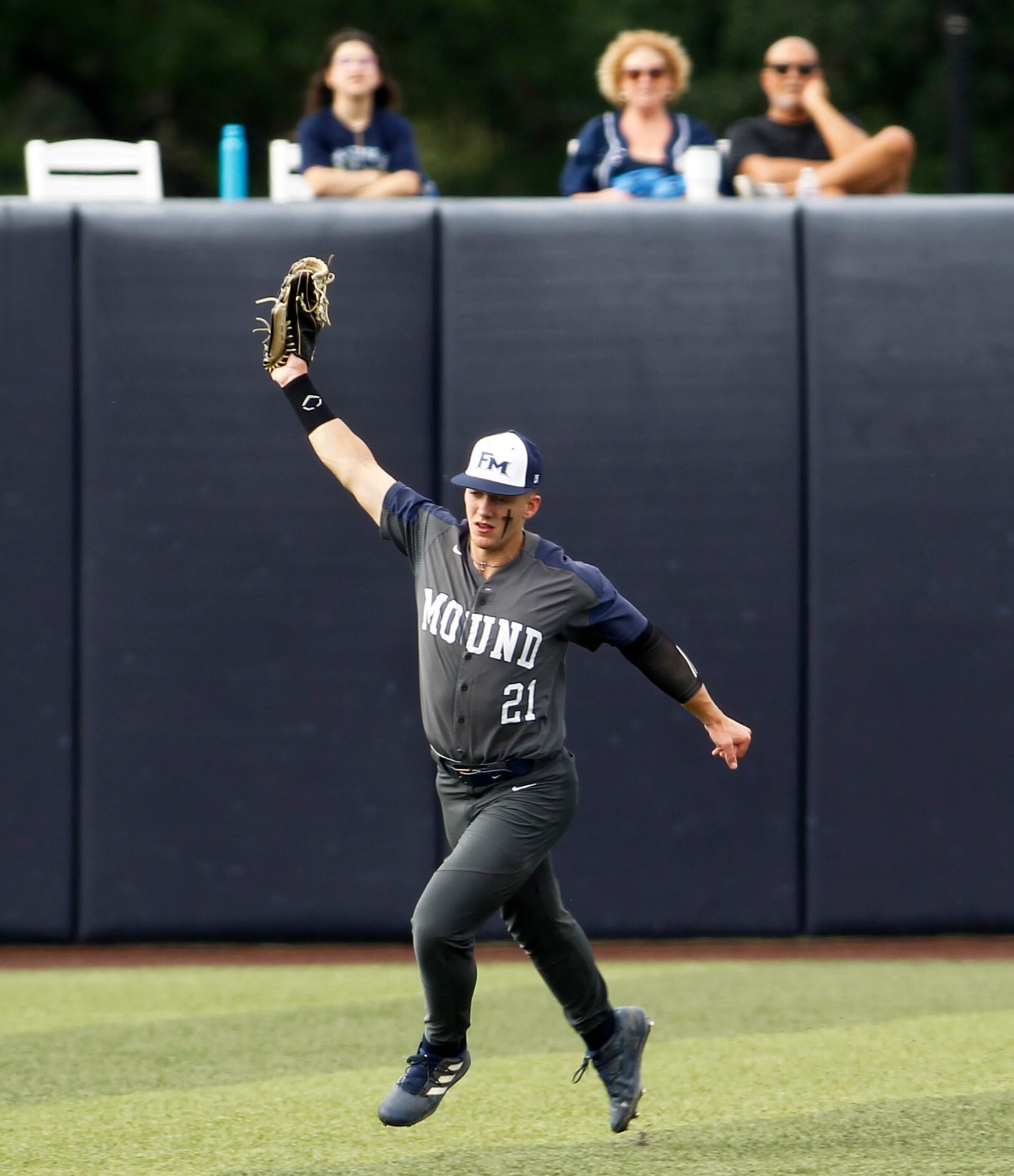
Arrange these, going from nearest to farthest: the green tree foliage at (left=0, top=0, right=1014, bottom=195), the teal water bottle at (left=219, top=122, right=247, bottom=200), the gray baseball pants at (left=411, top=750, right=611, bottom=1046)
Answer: the gray baseball pants at (left=411, top=750, right=611, bottom=1046)
the teal water bottle at (left=219, top=122, right=247, bottom=200)
the green tree foliage at (left=0, top=0, right=1014, bottom=195)

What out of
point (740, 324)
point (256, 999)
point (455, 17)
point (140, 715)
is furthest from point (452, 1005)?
point (455, 17)

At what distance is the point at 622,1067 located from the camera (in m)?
4.80

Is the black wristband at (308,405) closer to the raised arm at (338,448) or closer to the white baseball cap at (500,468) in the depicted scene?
the raised arm at (338,448)

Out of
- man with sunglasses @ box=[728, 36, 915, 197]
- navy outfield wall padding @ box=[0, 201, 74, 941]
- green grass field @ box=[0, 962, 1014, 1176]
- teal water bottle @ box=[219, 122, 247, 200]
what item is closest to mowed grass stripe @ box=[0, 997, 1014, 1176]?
green grass field @ box=[0, 962, 1014, 1176]

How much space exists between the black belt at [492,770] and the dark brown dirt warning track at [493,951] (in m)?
3.06

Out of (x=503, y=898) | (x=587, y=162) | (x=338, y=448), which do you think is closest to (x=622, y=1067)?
(x=503, y=898)

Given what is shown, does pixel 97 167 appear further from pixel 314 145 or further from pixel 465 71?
pixel 465 71

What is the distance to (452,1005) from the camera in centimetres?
453

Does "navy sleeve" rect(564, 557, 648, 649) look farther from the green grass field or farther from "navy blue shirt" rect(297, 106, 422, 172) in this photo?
"navy blue shirt" rect(297, 106, 422, 172)

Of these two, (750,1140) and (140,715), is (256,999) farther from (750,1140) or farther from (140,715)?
(750,1140)

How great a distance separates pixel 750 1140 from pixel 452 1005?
2.84 feet

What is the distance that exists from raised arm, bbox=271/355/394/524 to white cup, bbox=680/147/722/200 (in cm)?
315

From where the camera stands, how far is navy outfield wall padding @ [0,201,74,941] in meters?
7.44

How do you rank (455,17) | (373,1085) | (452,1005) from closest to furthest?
(452,1005) < (373,1085) < (455,17)
